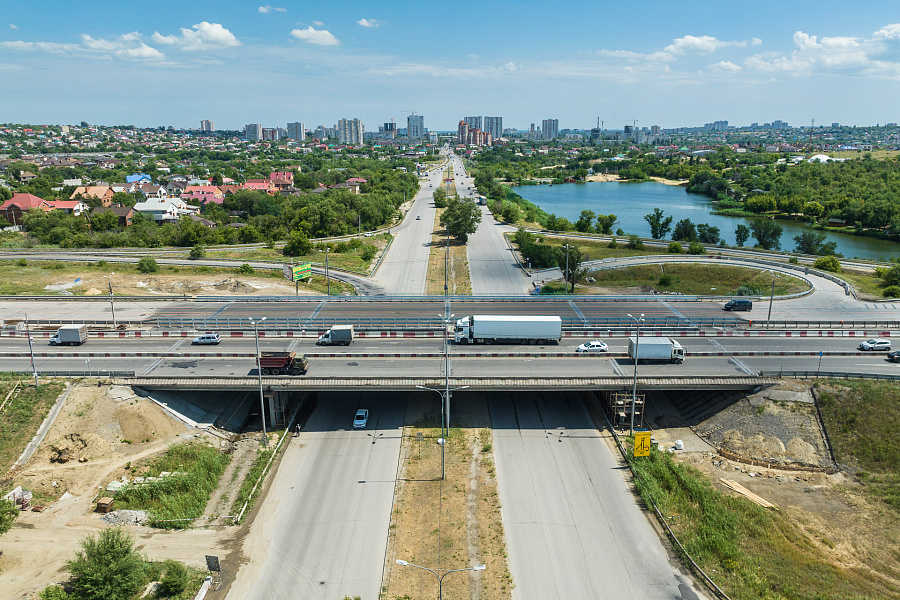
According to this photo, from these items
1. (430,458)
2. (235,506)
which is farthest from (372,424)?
(235,506)

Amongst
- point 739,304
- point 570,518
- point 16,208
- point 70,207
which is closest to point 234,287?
point 570,518

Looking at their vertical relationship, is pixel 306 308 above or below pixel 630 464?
above

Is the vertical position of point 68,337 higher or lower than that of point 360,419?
higher

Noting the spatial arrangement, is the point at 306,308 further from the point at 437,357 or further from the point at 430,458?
the point at 430,458

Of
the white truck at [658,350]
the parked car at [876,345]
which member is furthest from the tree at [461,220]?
the parked car at [876,345]

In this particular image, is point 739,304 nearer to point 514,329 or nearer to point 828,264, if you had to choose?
point 514,329

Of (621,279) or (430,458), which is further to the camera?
(621,279)

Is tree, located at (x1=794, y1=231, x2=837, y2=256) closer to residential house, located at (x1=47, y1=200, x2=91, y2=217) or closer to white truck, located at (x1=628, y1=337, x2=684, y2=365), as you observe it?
white truck, located at (x1=628, y1=337, x2=684, y2=365)
